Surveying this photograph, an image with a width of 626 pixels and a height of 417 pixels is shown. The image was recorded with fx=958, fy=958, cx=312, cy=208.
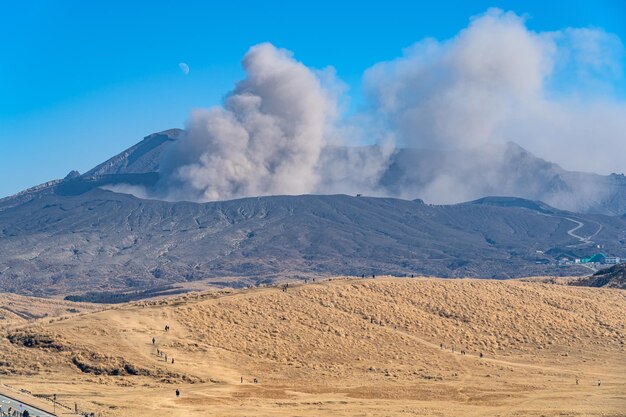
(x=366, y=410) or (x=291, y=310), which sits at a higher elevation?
(x=291, y=310)

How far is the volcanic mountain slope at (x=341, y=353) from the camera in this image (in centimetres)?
5403

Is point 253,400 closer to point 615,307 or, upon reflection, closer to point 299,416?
point 299,416


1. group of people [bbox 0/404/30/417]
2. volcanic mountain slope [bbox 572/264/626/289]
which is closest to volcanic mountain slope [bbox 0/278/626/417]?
group of people [bbox 0/404/30/417]

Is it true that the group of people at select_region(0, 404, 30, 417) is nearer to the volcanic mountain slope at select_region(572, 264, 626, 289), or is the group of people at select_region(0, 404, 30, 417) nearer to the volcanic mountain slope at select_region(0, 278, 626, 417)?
the volcanic mountain slope at select_region(0, 278, 626, 417)

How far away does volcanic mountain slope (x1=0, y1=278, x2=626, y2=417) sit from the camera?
5403 cm

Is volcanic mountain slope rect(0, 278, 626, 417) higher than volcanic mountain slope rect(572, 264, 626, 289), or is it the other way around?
volcanic mountain slope rect(572, 264, 626, 289)

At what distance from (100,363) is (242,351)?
1105cm

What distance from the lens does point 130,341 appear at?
66.6 meters

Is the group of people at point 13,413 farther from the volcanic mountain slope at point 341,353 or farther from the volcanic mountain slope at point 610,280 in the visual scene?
the volcanic mountain slope at point 610,280

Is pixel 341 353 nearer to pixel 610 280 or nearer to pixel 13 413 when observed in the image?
pixel 13 413

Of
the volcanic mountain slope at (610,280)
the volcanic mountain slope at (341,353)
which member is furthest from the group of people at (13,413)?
the volcanic mountain slope at (610,280)

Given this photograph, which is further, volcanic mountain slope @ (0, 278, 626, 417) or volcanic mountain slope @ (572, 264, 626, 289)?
volcanic mountain slope @ (572, 264, 626, 289)

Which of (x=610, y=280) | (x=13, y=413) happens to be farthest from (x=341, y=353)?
(x=610, y=280)

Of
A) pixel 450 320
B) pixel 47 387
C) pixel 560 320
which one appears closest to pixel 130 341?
pixel 47 387
